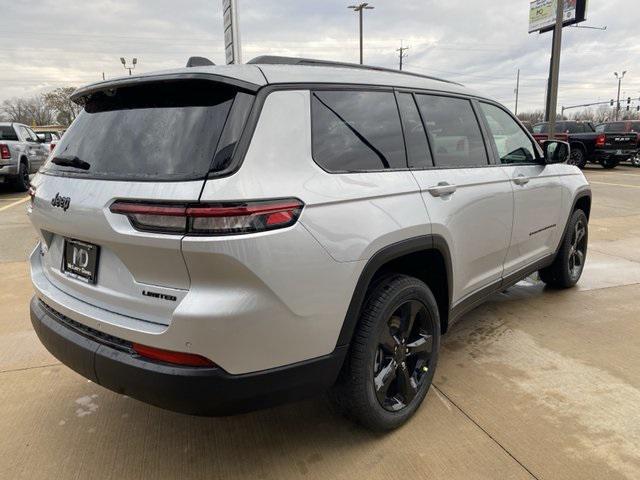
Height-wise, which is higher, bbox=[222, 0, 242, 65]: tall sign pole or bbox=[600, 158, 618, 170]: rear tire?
bbox=[222, 0, 242, 65]: tall sign pole

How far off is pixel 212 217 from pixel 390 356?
1223 mm

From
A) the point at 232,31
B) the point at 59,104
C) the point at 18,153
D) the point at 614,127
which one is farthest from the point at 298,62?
the point at 59,104

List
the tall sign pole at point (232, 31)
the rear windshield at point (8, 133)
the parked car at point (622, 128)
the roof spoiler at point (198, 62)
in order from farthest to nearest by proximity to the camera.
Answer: the parked car at point (622, 128)
the rear windshield at point (8, 133)
the tall sign pole at point (232, 31)
the roof spoiler at point (198, 62)

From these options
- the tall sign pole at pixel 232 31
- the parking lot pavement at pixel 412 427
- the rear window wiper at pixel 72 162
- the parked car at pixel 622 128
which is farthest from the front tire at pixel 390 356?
the parked car at pixel 622 128

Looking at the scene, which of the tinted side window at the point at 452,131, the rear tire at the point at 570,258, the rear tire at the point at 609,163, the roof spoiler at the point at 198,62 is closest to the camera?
the roof spoiler at the point at 198,62

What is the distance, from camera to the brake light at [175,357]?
1937 mm

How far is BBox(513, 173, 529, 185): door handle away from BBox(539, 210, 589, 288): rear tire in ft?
3.76

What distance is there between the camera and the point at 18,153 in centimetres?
1288

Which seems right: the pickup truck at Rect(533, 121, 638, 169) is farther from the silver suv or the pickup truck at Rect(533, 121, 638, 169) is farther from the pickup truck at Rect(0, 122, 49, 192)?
the silver suv

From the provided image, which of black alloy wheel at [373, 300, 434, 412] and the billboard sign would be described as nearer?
black alloy wheel at [373, 300, 434, 412]

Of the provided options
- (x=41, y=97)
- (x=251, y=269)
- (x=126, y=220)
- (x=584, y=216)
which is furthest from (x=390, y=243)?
(x=41, y=97)

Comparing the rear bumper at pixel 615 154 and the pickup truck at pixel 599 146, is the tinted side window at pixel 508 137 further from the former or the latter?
the rear bumper at pixel 615 154

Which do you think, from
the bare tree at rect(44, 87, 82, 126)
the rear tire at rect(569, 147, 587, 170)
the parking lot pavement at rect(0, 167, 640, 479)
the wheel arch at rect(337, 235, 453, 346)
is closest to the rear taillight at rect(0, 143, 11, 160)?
the parking lot pavement at rect(0, 167, 640, 479)

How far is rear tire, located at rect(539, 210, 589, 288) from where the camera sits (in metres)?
4.62
